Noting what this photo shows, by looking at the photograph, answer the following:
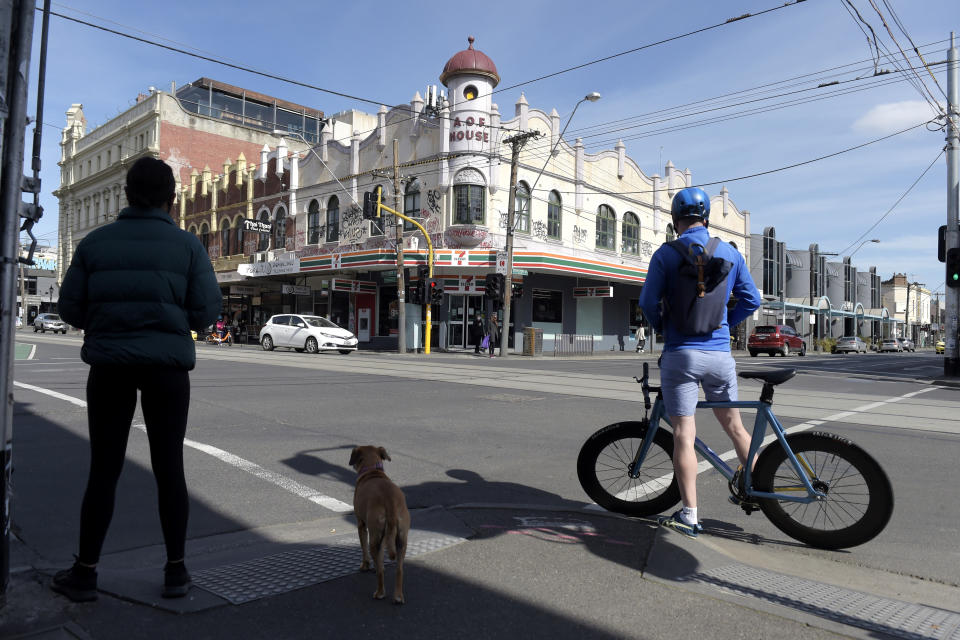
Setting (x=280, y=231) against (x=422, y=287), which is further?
(x=280, y=231)

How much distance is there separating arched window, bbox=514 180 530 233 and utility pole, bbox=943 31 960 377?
629 inches

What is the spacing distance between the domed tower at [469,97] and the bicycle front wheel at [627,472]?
25.5m

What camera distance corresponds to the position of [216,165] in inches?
2002

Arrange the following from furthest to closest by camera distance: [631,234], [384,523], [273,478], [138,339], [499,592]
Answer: [631,234]
[273,478]
[499,592]
[384,523]
[138,339]

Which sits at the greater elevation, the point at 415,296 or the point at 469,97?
the point at 469,97

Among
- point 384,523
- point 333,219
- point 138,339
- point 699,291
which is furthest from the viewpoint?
point 333,219

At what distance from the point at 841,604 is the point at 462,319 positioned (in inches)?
1078

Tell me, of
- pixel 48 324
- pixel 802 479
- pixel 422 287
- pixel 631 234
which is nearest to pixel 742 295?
pixel 802 479

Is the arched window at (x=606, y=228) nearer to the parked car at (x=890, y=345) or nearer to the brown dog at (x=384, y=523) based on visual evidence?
the brown dog at (x=384, y=523)

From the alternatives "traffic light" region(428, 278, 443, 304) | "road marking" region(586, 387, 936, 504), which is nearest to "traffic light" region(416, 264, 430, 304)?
"traffic light" region(428, 278, 443, 304)

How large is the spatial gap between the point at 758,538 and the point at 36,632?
353 centimetres

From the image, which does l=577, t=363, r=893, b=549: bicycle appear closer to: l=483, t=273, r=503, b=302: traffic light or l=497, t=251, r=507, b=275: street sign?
l=483, t=273, r=503, b=302: traffic light

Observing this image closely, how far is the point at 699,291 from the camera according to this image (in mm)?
3527

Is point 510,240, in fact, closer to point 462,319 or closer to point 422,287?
point 422,287
